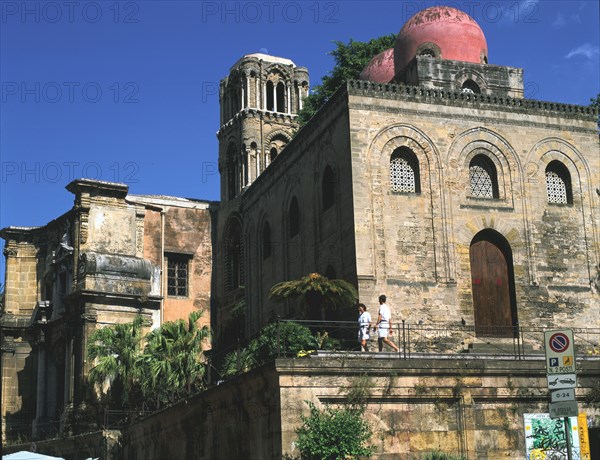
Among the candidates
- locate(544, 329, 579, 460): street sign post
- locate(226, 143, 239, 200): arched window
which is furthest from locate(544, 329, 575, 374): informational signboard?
locate(226, 143, 239, 200): arched window

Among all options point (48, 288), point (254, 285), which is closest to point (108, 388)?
point (254, 285)

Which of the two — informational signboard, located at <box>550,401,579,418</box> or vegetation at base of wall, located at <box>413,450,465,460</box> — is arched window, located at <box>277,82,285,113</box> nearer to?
vegetation at base of wall, located at <box>413,450,465,460</box>

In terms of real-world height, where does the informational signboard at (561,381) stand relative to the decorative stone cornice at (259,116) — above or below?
below

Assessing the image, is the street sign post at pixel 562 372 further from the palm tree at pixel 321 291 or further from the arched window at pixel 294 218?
the arched window at pixel 294 218

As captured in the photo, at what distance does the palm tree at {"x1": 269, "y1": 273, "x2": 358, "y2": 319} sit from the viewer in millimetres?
24703

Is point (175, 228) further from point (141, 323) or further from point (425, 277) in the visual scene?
point (425, 277)

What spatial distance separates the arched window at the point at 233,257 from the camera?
42.5 m

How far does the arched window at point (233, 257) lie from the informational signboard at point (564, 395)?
30.3m

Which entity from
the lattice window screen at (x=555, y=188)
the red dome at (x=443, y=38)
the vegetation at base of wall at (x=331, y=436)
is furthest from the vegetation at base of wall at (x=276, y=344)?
the red dome at (x=443, y=38)

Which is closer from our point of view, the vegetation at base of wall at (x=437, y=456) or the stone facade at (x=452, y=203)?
the vegetation at base of wall at (x=437, y=456)

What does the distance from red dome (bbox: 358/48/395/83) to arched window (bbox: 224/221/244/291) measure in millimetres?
11977

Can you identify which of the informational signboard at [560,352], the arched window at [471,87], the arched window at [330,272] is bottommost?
the informational signboard at [560,352]

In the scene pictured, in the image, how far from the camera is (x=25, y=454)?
2552cm

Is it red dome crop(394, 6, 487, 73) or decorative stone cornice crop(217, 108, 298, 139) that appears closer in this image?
red dome crop(394, 6, 487, 73)
